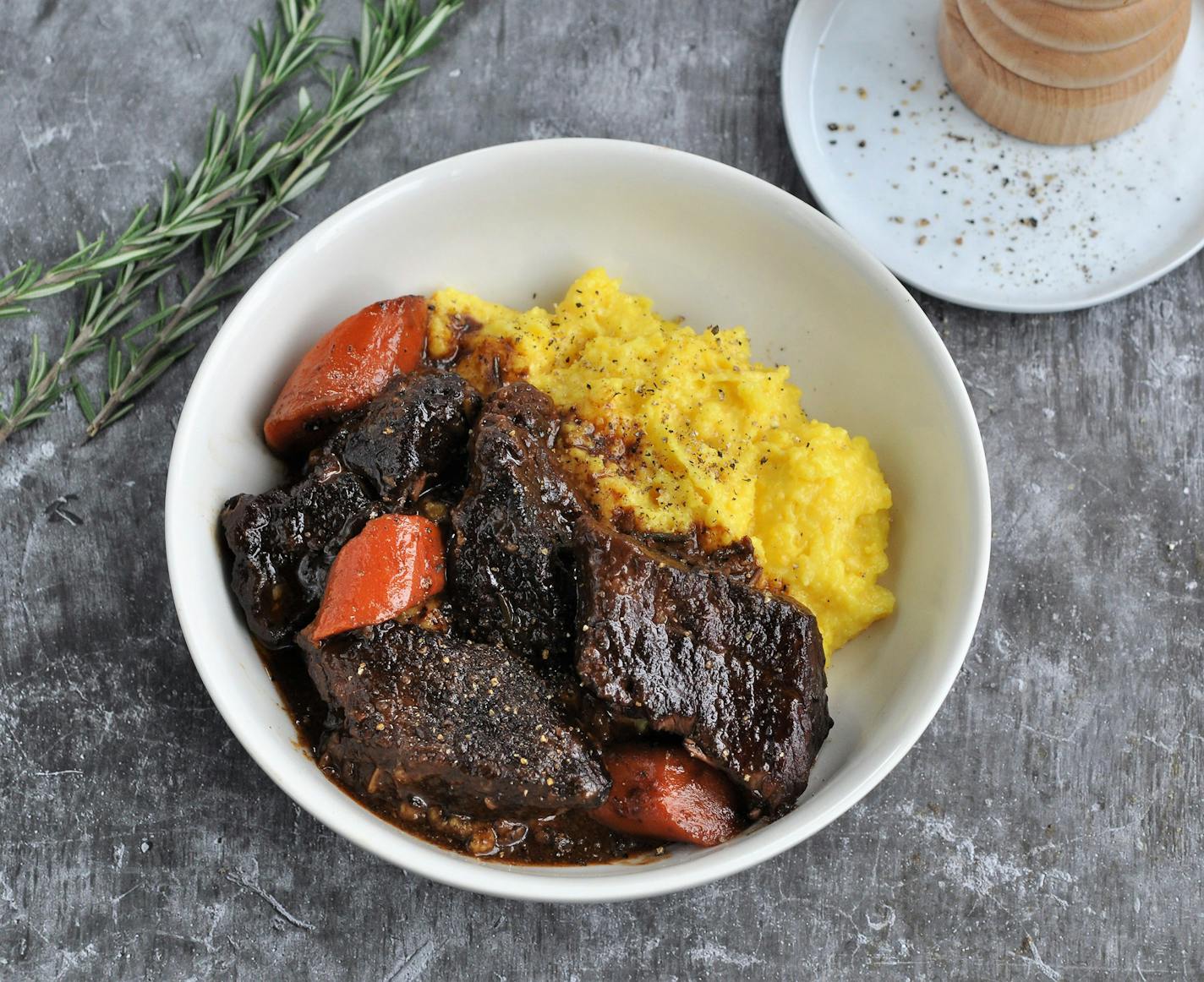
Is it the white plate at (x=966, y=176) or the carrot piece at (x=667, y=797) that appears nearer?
the carrot piece at (x=667, y=797)

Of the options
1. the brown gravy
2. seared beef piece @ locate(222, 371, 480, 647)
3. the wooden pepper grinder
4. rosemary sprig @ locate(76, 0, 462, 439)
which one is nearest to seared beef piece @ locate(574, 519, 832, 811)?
the brown gravy

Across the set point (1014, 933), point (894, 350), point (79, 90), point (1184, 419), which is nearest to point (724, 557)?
point (894, 350)

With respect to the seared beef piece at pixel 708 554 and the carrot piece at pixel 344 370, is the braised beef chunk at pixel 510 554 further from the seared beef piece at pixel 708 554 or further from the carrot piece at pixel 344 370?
the carrot piece at pixel 344 370

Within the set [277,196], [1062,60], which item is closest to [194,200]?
[277,196]

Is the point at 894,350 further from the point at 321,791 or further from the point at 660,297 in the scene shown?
the point at 321,791

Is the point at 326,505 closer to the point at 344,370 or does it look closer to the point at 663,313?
the point at 344,370

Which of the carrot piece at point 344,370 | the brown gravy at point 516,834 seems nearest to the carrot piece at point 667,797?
the brown gravy at point 516,834
